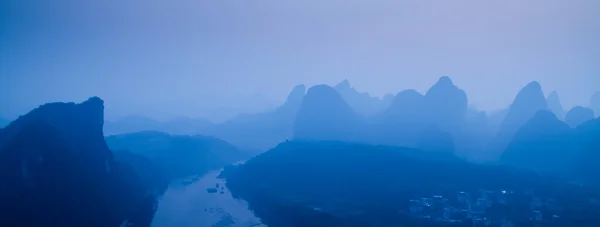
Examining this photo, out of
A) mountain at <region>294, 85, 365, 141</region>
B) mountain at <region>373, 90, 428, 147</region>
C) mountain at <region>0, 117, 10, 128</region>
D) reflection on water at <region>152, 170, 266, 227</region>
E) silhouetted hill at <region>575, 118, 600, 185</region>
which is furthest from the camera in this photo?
mountain at <region>0, 117, 10, 128</region>

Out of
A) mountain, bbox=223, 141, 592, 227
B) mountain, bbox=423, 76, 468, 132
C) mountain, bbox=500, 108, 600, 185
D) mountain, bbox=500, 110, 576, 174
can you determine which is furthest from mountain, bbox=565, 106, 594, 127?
mountain, bbox=223, 141, 592, 227

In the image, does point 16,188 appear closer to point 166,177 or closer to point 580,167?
point 166,177

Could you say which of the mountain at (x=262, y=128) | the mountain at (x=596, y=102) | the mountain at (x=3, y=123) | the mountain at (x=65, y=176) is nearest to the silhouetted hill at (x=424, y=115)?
the mountain at (x=262, y=128)

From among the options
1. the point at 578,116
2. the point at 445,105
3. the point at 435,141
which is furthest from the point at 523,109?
the point at 435,141

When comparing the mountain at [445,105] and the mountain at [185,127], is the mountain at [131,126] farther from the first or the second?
the mountain at [445,105]

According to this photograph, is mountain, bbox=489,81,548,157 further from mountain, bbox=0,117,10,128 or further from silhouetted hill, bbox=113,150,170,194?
mountain, bbox=0,117,10,128

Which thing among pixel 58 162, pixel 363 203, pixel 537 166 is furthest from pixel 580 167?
pixel 58 162

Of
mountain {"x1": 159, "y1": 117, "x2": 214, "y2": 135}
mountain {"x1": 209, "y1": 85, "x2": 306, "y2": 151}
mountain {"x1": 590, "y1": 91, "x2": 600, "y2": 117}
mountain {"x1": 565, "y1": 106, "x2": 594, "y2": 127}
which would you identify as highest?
mountain {"x1": 590, "y1": 91, "x2": 600, "y2": 117}
